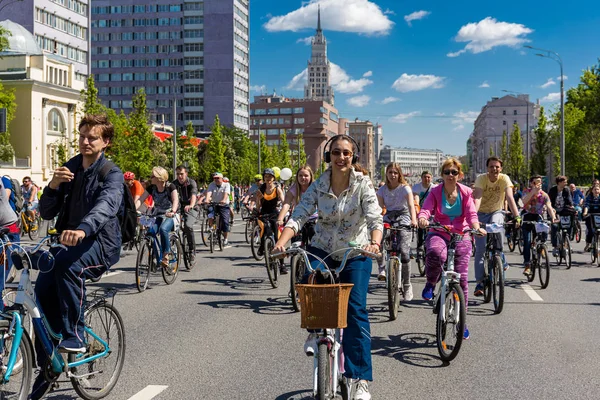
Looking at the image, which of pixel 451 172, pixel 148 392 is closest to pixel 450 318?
pixel 451 172

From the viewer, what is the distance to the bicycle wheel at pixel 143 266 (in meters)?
10.5

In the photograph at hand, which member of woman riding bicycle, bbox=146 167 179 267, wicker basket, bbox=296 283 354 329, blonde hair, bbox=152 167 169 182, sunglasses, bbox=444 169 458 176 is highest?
blonde hair, bbox=152 167 169 182

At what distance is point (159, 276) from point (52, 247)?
7.87 m

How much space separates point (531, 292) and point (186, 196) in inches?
243

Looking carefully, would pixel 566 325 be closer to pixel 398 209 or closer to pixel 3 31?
pixel 398 209

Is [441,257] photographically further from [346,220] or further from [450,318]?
[346,220]

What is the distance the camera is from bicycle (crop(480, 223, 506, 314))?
8554mm

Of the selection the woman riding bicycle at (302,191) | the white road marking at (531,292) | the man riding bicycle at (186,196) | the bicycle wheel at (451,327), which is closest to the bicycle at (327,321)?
the bicycle wheel at (451,327)

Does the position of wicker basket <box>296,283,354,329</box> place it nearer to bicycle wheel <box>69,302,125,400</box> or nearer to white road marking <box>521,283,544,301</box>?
bicycle wheel <box>69,302,125,400</box>

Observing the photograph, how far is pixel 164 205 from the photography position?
1171 cm

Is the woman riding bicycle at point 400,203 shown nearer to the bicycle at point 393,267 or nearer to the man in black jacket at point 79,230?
the bicycle at point 393,267

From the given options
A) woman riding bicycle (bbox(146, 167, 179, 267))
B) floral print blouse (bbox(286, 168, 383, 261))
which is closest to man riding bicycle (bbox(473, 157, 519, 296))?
woman riding bicycle (bbox(146, 167, 179, 267))

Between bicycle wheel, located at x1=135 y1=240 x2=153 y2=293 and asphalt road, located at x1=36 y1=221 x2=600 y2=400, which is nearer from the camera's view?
asphalt road, located at x1=36 y1=221 x2=600 y2=400

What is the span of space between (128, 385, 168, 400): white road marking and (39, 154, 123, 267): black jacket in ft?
3.26
